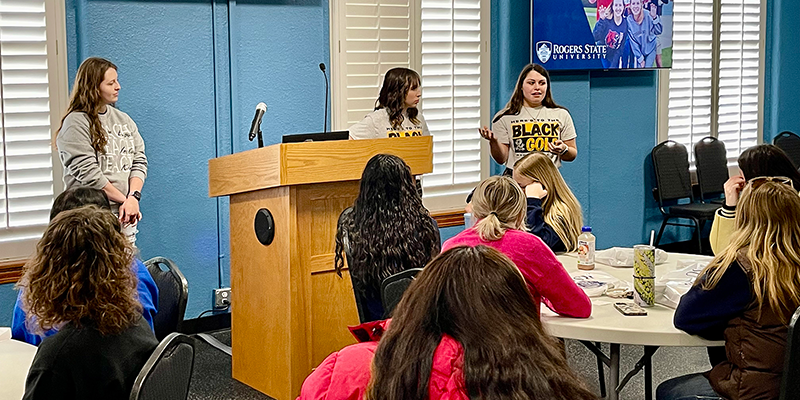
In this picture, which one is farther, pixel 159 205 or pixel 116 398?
pixel 159 205

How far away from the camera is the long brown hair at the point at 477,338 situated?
1.39 meters

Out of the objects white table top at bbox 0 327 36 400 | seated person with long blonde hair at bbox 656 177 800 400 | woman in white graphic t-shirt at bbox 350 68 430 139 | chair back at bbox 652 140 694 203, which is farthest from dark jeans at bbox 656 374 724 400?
chair back at bbox 652 140 694 203

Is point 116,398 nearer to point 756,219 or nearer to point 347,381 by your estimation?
point 347,381

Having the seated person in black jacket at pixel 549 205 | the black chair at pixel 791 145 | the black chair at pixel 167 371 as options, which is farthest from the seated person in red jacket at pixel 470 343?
the black chair at pixel 791 145

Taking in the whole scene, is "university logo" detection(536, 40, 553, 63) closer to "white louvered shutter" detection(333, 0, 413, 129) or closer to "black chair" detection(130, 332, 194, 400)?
"white louvered shutter" detection(333, 0, 413, 129)

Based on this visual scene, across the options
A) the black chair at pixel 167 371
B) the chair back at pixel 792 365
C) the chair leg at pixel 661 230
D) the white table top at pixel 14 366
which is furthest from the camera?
the chair leg at pixel 661 230

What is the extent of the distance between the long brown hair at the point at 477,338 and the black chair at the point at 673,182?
5648mm

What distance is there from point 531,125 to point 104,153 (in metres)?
2.54

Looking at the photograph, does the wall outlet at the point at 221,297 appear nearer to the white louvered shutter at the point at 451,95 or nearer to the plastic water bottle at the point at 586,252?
the white louvered shutter at the point at 451,95

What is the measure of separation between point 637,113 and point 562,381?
5909 mm

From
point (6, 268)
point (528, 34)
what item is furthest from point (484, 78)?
point (6, 268)

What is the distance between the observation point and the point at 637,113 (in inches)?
275

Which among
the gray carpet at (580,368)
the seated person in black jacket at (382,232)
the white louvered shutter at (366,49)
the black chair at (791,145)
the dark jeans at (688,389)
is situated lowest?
the gray carpet at (580,368)

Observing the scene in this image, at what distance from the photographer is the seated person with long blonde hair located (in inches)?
94.5
